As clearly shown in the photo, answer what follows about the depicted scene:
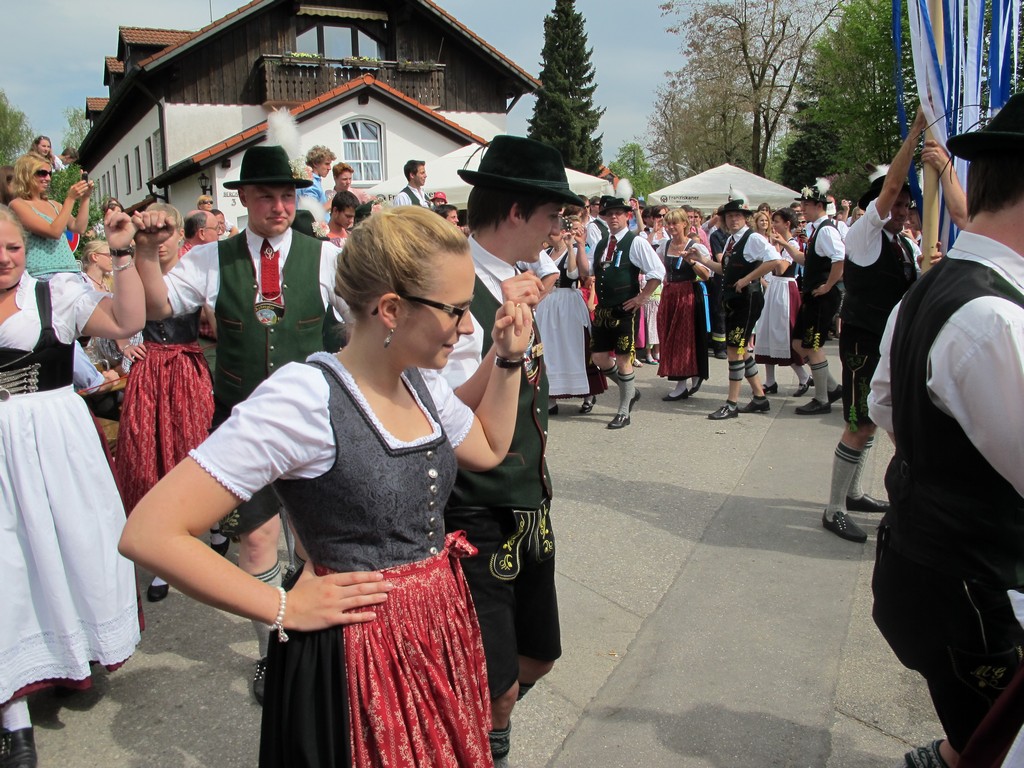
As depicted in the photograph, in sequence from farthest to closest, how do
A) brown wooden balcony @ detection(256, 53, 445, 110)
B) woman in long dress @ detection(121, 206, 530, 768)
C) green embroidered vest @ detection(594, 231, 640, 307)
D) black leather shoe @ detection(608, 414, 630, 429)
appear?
brown wooden balcony @ detection(256, 53, 445, 110), green embroidered vest @ detection(594, 231, 640, 307), black leather shoe @ detection(608, 414, 630, 429), woman in long dress @ detection(121, 206, 530, 768)

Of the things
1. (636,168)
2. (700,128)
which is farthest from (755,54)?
(636,168)

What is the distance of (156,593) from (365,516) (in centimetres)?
299

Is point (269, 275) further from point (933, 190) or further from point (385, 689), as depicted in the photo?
point (933, 190)

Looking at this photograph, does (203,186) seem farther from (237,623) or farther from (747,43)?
(747,43)

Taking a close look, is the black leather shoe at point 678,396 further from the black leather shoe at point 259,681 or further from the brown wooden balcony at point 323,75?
the brown wooden balcony at point 323,75

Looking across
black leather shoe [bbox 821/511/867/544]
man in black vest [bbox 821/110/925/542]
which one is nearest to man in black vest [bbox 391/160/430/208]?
man in black vest [bbox 821/110/925/542]

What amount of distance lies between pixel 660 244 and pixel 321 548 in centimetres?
1044

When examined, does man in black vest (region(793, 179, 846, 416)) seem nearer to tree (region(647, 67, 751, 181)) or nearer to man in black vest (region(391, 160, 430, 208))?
man in black vest (region(391, 160, 430, 208))

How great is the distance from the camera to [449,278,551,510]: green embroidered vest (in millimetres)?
2137

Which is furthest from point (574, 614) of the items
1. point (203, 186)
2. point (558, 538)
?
point (203, 186)

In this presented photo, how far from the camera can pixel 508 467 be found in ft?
7.09

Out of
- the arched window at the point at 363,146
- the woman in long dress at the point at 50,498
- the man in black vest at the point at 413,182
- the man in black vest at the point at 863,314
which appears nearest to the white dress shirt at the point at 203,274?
the woman in long dress at the point at 50,498

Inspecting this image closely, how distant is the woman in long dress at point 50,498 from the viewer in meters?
2.74

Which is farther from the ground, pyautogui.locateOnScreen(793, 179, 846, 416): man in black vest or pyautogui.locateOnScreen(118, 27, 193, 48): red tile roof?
pyautogui.locateOnScreen(118, 27, 193, 48): red tile roof
